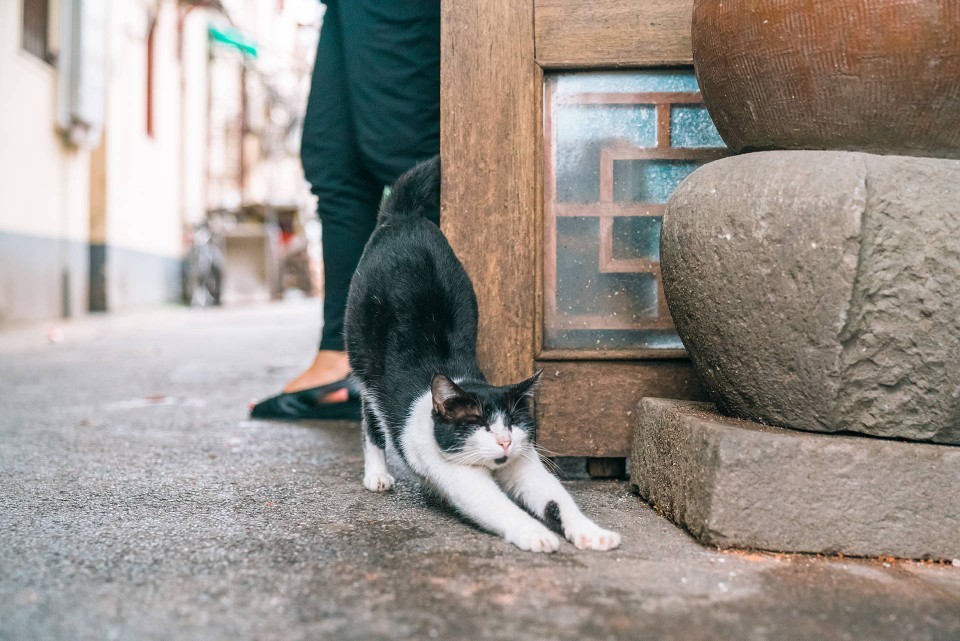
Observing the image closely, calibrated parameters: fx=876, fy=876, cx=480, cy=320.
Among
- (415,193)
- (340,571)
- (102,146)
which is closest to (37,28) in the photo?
(102,146)

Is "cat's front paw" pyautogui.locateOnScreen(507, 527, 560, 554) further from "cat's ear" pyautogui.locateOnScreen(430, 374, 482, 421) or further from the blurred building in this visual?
the blurred building

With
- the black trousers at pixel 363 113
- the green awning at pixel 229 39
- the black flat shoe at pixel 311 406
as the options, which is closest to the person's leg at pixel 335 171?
the black trousers at pixel 363 113

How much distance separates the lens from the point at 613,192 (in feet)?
7.41

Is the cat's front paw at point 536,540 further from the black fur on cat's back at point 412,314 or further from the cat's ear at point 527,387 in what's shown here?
the black fur on cat's back at point 412,314

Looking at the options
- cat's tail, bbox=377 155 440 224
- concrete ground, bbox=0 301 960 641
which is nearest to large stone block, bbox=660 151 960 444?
concrete ground, bbox=0 301 960 641

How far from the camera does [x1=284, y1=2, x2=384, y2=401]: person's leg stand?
2.89m

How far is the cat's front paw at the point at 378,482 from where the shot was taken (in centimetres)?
212

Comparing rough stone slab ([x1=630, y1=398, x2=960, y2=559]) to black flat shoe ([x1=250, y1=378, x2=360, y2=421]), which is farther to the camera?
black flat shoe ([x1=250, y1=378, x2=360, y2=421])

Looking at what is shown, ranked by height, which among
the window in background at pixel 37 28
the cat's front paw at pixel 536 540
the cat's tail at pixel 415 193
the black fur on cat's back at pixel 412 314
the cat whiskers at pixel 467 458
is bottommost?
the cat's front paw at pixel 536 540

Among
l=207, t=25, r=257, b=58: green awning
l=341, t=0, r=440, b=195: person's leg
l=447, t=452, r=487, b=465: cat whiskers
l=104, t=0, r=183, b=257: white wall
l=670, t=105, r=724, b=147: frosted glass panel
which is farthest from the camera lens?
l=207, t=25, r=257, b=58: green awning

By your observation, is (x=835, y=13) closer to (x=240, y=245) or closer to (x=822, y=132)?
(x=822, y=132)

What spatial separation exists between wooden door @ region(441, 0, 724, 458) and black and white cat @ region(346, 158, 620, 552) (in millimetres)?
107

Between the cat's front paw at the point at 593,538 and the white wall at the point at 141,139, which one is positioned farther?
the white wall at the point at 141,139

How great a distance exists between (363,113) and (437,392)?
104cm
